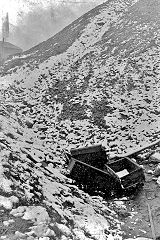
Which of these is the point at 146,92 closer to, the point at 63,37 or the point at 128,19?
the point at 128,19

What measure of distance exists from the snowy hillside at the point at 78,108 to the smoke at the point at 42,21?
3889cm

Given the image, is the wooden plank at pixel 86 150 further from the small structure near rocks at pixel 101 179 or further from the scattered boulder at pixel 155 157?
the scattered boulder at pixel 155 157

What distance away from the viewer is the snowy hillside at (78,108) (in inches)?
256

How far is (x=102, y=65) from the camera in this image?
1983cm

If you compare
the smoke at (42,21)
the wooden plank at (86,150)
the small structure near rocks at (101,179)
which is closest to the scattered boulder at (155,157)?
the small structure near rocks at (101,179)

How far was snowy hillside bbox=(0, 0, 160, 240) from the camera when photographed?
6505 millimetres

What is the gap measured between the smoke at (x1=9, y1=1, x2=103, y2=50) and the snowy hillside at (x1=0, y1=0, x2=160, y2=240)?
3889 cm

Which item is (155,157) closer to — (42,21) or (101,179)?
(101,179)

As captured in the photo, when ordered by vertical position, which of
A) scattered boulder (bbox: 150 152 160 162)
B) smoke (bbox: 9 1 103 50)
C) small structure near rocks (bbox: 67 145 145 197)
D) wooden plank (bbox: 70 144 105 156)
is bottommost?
small structure near rocks (bbox: 67 145 145 197)

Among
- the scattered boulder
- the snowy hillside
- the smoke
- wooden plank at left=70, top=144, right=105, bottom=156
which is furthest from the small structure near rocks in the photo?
the smoke

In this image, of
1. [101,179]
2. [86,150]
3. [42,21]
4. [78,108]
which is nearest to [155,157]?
[86,150]

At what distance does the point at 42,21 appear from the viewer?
68.8 metres

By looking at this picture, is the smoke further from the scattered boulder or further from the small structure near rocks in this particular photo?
the small structure near rocks

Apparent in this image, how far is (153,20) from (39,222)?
2189cm
